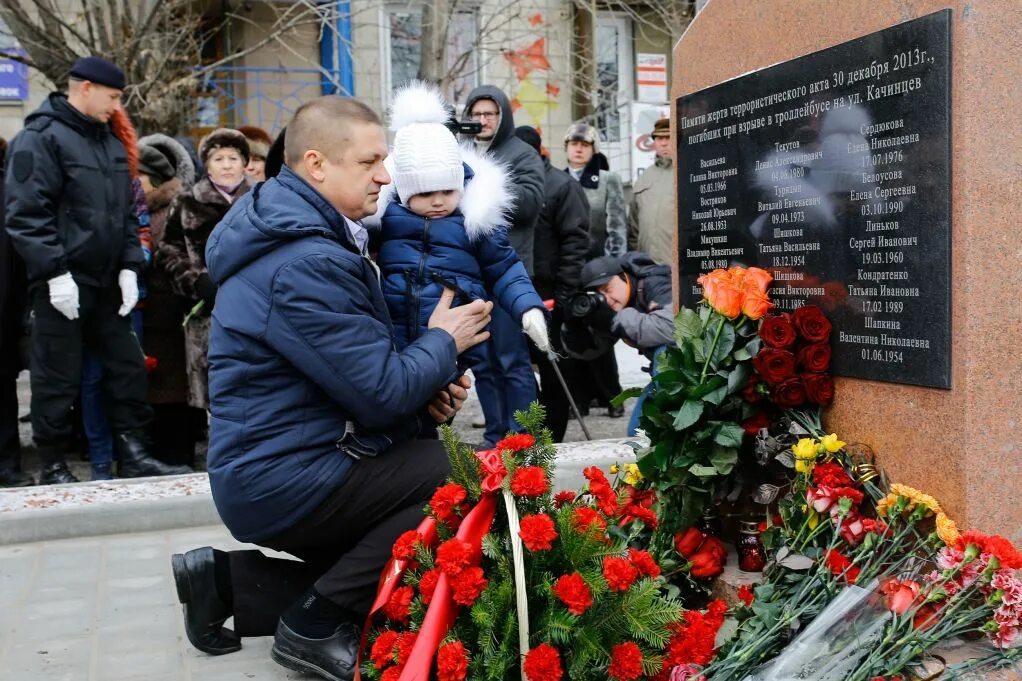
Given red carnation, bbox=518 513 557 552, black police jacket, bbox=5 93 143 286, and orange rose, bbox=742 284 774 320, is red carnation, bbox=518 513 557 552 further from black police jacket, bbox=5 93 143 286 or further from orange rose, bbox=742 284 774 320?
black police jacket, bbox=5 93 143 286

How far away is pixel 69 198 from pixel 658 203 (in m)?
3.72

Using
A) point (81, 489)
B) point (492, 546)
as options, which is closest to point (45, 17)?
point (81, 489)

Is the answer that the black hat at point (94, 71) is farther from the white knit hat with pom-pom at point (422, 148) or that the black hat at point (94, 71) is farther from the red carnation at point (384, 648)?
the red carnation at point (384, 648)

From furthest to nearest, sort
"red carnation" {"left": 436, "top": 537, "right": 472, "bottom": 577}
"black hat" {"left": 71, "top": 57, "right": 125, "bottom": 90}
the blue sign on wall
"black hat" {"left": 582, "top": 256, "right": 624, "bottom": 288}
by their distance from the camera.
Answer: the blue sign on wall < "black hat" {"left": 71, "top": 57, "right": 125, "bottom": 90} < "black hat" {"left": 582, "top": 256, "right": 624, "bottom": 288} < "red carnation" {"left": 436, "top": 537, "right": 472, "bottom": 577}

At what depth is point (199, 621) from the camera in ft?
11.6

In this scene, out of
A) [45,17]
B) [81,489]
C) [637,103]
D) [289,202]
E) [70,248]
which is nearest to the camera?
[289,202]

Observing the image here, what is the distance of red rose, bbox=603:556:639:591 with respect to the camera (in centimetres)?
264

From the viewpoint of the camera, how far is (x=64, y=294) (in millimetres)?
5328

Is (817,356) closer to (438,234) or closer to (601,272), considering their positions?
(438,234)

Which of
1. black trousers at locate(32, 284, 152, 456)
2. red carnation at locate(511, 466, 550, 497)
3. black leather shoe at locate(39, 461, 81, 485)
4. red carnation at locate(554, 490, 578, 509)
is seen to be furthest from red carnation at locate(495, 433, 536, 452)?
black leather shoe at locate(39, 461, 81, 485)

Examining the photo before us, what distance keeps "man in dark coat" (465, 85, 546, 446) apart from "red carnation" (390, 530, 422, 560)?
2806 mm

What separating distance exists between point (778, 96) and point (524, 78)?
10829 millimetres

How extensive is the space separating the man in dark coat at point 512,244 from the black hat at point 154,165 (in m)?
1.98

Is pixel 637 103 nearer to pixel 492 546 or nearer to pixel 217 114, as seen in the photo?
pixel 217 114
